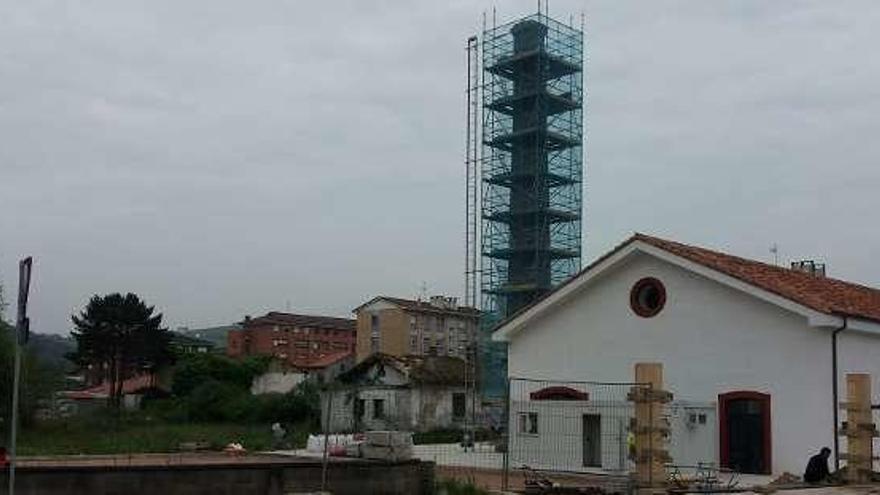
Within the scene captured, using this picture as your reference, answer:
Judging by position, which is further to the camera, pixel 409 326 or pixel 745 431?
pixel 409 326

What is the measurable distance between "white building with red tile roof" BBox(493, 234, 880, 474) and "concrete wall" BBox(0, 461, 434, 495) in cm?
918

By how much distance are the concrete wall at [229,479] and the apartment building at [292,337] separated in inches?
4181

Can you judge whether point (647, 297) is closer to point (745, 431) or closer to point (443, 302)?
point (745, 431)

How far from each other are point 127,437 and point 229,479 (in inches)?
1284

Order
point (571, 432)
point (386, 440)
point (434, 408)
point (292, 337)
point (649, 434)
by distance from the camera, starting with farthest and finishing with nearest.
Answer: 1. point (292, 337)
2. point (434, 408)
3. point (571, 432)
4. point (386, 440)
5. point (649, 434)

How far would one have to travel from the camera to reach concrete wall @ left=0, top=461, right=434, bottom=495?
17.2m

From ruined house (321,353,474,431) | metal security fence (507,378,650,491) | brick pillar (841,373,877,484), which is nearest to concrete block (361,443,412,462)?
metal security fence (507,378,650,491)

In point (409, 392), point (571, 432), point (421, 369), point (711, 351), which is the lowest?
point (571, 432)

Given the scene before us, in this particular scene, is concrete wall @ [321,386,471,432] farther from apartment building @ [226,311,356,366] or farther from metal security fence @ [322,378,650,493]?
apartment building @ [226,311,356,366]

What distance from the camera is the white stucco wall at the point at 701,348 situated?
2869cm

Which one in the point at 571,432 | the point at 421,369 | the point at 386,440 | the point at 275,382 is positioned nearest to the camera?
the point at 386,440

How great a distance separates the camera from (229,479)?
18.8 metres

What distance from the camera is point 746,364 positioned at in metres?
29.8

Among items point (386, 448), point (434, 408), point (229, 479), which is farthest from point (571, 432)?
point (434, 408)
